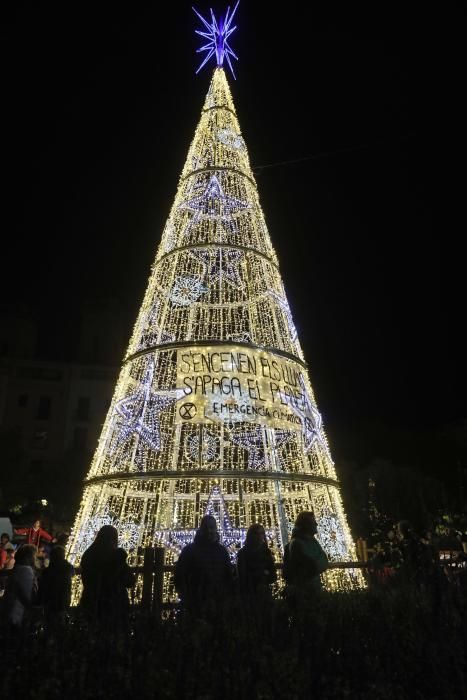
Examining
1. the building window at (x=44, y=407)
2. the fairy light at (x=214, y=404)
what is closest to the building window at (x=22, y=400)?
the building window at (x=44, y=407)

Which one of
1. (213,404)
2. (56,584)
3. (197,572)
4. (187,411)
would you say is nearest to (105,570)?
(56,584)

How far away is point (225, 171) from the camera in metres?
8.88

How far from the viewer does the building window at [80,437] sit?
3649 cm

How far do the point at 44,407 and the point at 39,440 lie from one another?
2.54m

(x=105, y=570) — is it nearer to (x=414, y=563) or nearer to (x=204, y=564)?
(x=204, y=564)

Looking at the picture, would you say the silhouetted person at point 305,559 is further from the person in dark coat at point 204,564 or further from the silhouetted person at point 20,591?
the silhouetted person at point 20,591

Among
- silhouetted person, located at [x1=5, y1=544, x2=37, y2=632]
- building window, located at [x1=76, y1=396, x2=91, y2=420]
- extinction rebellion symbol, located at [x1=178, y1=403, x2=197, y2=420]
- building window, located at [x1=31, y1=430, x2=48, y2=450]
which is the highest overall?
building window, located at [x1=76, y1=396, x2=91, y2=420]

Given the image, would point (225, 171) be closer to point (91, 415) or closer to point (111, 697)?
point (111, 697)

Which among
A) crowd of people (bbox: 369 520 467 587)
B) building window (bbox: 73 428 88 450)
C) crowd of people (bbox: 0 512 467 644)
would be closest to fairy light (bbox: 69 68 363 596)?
crowd of people (bbox: 369 520 467 587)

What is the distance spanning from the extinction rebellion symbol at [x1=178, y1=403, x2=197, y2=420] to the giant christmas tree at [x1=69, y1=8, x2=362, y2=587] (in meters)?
0.01

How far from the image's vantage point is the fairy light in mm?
6789

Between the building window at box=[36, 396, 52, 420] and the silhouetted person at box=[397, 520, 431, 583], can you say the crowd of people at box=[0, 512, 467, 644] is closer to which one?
the silhouetted person at box=[397, 520, 431, 583]

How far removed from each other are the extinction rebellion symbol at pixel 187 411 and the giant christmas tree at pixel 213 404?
0.05 ft

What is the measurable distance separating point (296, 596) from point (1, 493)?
27.6m
